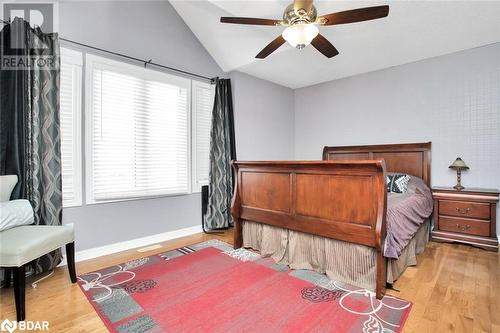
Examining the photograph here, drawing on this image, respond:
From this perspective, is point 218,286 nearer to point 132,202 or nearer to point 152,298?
point 152,298

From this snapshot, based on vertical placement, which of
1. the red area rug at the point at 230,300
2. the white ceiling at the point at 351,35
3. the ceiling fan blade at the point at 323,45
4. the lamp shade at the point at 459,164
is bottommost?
the red area rug at the point at 230,300

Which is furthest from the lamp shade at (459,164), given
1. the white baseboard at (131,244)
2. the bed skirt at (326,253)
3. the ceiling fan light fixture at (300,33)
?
the white baseboard at (131,244)

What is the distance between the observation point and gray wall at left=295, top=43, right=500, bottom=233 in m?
3.35

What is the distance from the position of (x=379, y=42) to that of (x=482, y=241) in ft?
9.09

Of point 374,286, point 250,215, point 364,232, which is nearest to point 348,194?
point 364,232

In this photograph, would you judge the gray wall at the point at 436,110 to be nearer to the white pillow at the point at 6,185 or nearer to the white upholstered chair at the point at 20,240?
the white upholstered chair at the point at 20,240

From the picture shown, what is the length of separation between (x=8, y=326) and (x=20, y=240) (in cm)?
56

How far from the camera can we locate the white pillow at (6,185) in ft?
7.07

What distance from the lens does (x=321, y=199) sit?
2391mm

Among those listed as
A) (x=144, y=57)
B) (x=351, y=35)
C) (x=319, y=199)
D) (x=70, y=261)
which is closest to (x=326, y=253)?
(x=319, y=199)

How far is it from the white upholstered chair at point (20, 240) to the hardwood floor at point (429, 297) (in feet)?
0.69

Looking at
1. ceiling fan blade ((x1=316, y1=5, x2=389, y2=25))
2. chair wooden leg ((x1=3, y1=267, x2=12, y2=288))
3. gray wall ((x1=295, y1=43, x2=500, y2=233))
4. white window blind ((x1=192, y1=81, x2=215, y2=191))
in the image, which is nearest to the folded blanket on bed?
gray wall ((x1=295, y1=43, x2=500, y2=233))

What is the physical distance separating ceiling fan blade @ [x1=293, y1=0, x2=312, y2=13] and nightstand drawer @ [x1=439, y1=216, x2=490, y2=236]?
10.3 ft

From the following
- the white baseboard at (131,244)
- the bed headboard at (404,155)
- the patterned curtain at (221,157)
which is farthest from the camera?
the patterned curtain at (221,157)
